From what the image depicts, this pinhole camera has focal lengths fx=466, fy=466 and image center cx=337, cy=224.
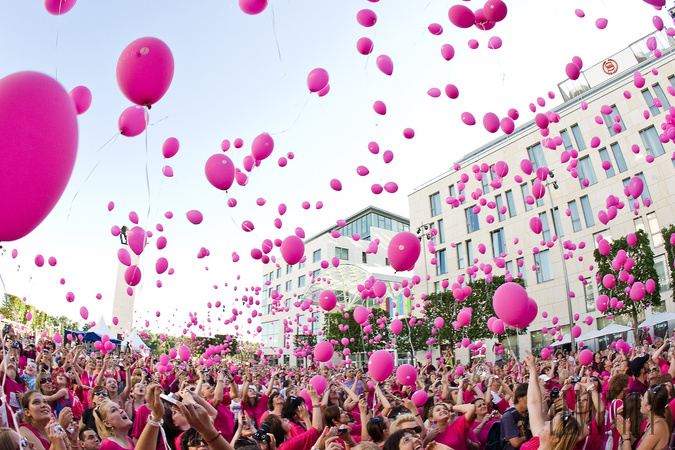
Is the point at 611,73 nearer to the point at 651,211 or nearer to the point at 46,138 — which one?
the point at 651,211

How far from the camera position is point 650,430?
343 cm

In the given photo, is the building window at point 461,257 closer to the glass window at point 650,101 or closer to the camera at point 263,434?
the glass window at point 650,101

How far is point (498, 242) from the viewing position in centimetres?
3081

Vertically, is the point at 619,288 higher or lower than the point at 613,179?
lower

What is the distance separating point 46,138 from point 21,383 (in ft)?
17.3

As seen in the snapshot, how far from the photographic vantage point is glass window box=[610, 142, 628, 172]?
24.7 metres

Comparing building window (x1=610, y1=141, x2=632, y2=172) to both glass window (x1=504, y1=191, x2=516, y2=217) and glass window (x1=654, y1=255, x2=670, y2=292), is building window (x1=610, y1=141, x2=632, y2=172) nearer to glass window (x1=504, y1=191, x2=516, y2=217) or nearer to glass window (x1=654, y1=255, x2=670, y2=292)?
glass window (x1=654, y1=255, x2=670, y2=292)

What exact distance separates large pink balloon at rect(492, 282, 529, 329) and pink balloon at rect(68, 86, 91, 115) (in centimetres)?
455

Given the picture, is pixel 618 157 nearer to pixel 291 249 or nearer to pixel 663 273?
pixel 663 273

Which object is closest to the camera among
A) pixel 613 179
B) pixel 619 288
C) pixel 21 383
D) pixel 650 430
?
pixel 650 430

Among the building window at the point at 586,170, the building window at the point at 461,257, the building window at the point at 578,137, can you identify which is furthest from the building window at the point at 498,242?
the building window at the point at 578,137

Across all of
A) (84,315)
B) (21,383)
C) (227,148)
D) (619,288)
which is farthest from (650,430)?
(619,288)

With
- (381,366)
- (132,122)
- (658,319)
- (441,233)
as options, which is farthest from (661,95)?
(132,122)

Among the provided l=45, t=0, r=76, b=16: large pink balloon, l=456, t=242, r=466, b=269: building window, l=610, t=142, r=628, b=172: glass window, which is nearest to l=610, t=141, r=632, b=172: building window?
l=610, t=142, r=628, b=172: glass window
